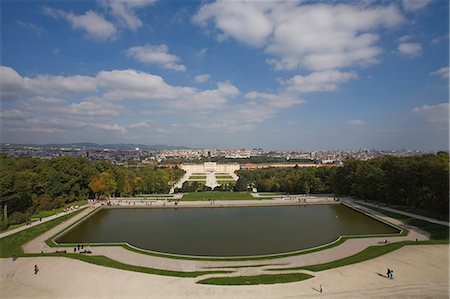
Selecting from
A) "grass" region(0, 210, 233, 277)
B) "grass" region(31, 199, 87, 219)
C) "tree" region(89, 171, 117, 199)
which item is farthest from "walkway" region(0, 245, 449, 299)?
"tree" region(89, 171, 117, 199)

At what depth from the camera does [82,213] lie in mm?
31000

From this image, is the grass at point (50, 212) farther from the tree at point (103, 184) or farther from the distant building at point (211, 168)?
the distant building at point (211, 168)

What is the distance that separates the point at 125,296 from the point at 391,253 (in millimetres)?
14040

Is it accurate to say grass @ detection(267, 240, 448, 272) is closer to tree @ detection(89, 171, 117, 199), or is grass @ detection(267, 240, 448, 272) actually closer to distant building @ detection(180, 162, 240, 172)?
tree @ detection(89, 171, 117, 199)

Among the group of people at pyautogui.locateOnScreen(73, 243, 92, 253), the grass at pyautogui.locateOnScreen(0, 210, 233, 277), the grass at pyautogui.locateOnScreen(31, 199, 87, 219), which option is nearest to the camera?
the grass at pyautogui.locateOnScreen(0, 210, 233, 277)

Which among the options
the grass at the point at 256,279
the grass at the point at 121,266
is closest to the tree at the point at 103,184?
the grass at the point at 121,266

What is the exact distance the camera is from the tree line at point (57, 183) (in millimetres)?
27297

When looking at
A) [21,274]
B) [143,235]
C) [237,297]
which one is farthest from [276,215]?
[21,274]

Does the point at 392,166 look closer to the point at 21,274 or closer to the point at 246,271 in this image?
the point at 246,271

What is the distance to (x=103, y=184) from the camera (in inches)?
1531

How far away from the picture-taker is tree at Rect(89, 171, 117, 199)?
38.5 metres

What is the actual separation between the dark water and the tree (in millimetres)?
6288

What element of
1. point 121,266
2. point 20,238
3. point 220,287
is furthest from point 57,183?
point 220,287

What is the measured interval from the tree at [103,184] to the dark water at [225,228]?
629 cm
